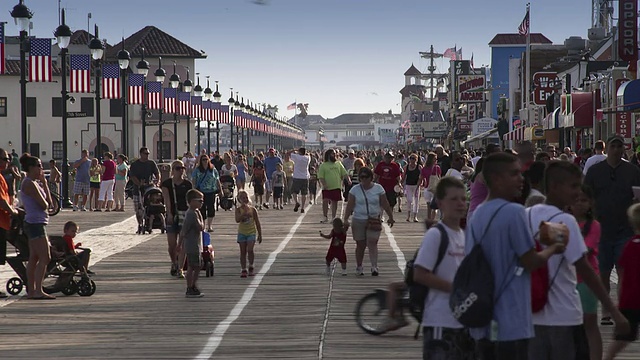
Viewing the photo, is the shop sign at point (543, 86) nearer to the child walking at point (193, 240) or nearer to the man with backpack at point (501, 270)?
the child walking at point (193, 240)

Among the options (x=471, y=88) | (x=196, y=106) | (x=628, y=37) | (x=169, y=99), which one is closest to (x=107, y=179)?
(x=628, y=37)

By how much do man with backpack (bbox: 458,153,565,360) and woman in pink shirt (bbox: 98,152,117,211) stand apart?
29753 mm

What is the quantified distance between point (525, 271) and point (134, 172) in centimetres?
2159

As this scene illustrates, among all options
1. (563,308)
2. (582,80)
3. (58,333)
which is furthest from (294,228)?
(582,80)

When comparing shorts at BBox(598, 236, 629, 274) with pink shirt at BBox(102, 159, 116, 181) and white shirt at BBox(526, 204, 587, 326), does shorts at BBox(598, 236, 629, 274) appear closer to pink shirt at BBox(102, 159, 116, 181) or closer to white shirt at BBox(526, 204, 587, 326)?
white shirt at BBox(526, 204, 587, 326)

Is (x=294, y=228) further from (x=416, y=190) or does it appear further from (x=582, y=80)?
(x=582, y=80)

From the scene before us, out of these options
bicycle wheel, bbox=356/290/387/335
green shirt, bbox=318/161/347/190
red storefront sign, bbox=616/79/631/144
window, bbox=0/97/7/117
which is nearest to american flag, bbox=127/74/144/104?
red storefront sign, bbox=616/79/631/144

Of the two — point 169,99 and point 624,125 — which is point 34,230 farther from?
point 169,99

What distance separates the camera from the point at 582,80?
55.1 m

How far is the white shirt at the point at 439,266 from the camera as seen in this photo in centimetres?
692

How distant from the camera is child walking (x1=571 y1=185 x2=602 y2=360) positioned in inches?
336

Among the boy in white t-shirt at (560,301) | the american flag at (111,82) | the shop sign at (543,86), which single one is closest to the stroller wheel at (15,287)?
the boy in white t-shirt at (560,301)

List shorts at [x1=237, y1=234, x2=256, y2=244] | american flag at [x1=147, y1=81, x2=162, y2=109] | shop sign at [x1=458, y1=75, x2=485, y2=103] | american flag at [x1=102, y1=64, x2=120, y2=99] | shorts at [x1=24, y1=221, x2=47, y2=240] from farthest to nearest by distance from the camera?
shop sign at [x1=458, y1=75, x2=485, y2=103], american flag at [x1=147, y1=81, x2=162, y2=109], american flag at [x1=102, y1=64, x2=120, y2=99], shorts at [x1=237, y1=234, x2=256, y2=244], shorts at [x1=24, y1=221, x2=47, y2=240]

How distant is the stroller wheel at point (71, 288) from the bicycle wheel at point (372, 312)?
15.6 ft
